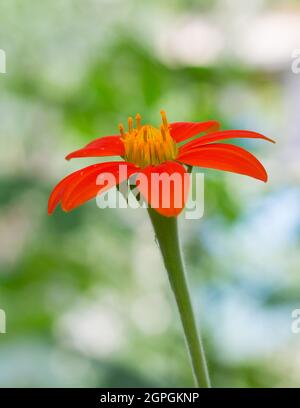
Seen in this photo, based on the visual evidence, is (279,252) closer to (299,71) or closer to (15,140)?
(299,71)

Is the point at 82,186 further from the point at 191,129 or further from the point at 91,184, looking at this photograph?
the point at 191,129

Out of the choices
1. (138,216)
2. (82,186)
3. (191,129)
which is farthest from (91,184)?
(138,216)

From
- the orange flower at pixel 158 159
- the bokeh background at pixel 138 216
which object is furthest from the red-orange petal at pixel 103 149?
the bokeh background at pixel 138 216

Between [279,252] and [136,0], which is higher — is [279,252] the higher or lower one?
the lower one

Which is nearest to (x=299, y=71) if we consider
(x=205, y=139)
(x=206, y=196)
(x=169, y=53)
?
(x=169, y=53)

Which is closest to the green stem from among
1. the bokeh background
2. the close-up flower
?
the close-up flower
